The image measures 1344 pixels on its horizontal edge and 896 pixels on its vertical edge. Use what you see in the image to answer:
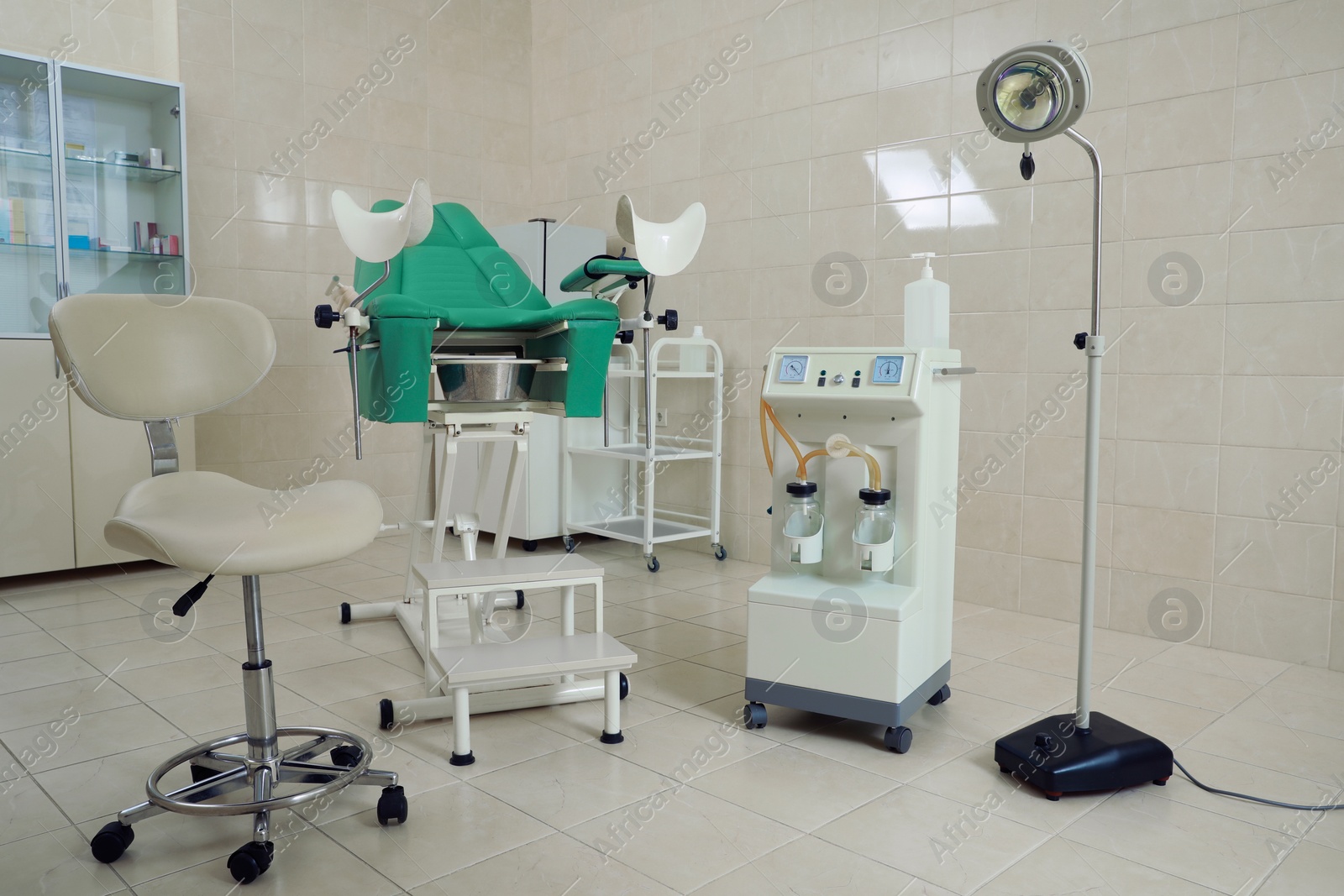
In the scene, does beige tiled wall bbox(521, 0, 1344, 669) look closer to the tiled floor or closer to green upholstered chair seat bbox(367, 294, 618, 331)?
the tiled floor

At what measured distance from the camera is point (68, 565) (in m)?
3.69

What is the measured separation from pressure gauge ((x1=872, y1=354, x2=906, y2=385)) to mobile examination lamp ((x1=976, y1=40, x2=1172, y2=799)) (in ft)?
1.30

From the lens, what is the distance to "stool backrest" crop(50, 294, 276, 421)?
5.59 ft

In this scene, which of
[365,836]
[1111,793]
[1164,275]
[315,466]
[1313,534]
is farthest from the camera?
[315,466]

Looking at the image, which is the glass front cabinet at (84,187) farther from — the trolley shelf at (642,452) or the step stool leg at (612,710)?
the step stool leg at (612,710)

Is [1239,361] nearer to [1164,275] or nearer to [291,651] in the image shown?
[1164,275]

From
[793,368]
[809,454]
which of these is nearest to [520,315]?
[793,368]

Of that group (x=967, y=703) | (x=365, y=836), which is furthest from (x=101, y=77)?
(x=967, y=703)

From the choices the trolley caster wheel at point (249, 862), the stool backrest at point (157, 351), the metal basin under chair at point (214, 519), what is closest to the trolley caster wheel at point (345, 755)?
the metal basin under chair at point (214, 519)

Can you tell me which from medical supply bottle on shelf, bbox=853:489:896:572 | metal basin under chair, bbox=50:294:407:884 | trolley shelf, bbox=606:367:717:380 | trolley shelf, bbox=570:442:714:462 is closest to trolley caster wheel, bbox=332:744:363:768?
metal basin under chair, bbox=50:294:407:884

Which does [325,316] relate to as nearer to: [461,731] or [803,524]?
[461,731]

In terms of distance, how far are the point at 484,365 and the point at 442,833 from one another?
124 centimetres

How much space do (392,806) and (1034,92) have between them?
190cm

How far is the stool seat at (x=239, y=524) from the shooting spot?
1.53 metres
